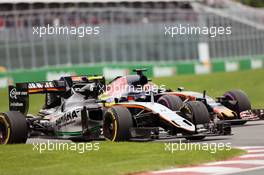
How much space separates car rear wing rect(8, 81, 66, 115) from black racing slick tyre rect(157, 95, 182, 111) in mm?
2345

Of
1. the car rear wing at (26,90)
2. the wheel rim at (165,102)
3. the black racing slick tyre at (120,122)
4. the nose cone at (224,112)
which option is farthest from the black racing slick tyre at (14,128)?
the nose cone at (224,112)

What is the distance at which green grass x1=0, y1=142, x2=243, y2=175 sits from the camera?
12.2 m

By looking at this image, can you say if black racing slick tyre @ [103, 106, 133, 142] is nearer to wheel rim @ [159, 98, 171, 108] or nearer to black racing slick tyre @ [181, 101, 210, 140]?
black racing slick tyre @ [181, 101, 210, 140]

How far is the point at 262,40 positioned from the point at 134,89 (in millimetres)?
40225

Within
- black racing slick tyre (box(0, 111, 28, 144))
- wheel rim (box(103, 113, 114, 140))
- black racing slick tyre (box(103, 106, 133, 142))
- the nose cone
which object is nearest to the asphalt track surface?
the nose cone

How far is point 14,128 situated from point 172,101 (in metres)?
3.84

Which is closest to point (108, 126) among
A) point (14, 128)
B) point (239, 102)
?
point (14, 128)

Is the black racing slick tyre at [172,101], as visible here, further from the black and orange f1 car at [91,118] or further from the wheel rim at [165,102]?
the black and orange f1 car at [91,118]

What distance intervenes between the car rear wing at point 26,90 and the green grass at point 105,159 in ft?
11.8

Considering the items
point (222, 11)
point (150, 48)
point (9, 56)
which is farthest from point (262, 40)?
point (9, 56)

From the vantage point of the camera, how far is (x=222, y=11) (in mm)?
58219

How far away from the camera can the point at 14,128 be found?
17656 millimetres

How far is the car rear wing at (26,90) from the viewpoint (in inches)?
741

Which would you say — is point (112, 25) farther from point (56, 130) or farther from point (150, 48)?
point (56, 130)
